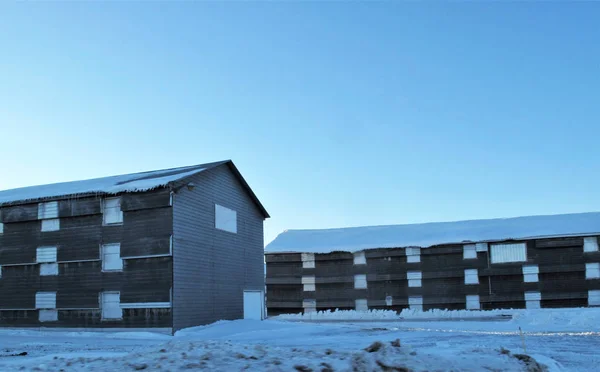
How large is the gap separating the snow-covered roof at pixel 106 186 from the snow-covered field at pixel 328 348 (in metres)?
6.48

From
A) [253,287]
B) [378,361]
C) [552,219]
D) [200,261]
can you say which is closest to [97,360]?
[378,361]

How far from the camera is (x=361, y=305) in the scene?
43594 millimetres

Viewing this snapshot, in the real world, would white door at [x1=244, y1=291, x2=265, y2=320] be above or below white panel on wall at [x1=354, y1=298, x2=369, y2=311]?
above

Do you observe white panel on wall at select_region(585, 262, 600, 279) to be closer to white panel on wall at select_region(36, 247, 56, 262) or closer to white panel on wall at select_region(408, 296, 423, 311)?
white panel on wall at select_region(408, 296, 423, 311)

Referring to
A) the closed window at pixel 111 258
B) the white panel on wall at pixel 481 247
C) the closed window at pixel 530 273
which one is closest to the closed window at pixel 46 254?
the closed window at pixel 111 258

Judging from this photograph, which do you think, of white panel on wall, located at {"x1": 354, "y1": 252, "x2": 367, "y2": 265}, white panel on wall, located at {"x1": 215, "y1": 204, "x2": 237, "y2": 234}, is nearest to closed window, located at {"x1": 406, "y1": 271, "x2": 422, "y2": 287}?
white panel on wall, located at {"x1": 354, "y1": 252, "x2": 367, "y2": 265}

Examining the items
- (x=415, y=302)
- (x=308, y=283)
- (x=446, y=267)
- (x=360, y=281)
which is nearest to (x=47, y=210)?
(x=308, y=283)

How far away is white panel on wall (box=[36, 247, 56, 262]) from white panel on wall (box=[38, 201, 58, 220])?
1.56 metres

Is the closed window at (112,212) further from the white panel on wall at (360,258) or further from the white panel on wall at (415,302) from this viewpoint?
the white panel on wall at (415,302)

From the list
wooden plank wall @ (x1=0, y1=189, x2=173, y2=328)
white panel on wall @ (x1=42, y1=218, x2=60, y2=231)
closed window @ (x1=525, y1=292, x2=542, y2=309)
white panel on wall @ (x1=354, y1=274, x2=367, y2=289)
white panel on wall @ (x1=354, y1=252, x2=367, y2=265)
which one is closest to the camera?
wooden plank wall @ (x1=0, y1=189, x2=173, y2=328)

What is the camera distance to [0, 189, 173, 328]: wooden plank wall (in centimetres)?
2719

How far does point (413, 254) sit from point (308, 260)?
7.63m

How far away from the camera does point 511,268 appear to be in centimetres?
4053

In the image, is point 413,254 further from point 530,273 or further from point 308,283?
point 308,283
